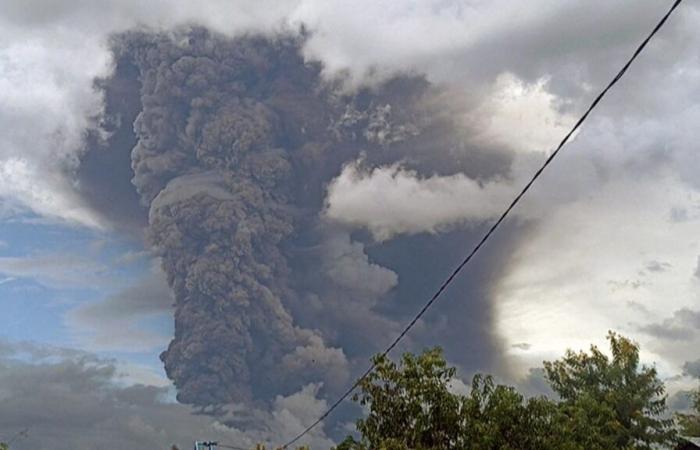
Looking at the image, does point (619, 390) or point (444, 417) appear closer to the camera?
point (444, 417)

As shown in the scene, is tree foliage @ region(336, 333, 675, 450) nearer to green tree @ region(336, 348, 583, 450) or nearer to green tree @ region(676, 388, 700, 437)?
green tree @ region(336, 348, 583, 450)

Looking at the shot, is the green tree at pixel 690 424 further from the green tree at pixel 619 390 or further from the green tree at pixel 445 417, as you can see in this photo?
the green tree at pixel 445 417

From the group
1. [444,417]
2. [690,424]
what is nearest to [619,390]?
[690,424]

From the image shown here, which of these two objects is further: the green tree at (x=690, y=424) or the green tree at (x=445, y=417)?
the green tree at (x=690, y=424)

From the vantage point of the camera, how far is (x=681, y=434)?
48.2m

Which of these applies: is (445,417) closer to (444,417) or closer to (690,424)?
(444,417)

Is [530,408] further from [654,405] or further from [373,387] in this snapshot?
[654,405]

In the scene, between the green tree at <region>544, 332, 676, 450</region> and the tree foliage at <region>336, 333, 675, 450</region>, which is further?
the green tree at <region>544, 332, 676, 450</region>

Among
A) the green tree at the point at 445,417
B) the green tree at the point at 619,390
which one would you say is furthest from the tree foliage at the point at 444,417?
the green tree at the point at 619,390

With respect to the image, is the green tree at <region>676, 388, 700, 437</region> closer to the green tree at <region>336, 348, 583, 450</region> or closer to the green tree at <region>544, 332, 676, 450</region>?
the green tree at <region>544, 332, 676, 450</region>

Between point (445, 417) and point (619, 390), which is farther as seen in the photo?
point (619, 390)

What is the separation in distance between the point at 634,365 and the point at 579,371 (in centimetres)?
386

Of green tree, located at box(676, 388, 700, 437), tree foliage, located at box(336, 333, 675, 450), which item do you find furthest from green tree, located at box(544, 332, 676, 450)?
tree foliage, located at box(336, 333, 675, 450)

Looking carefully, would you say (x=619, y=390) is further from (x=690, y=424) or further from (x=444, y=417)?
(x=444, y=417)
